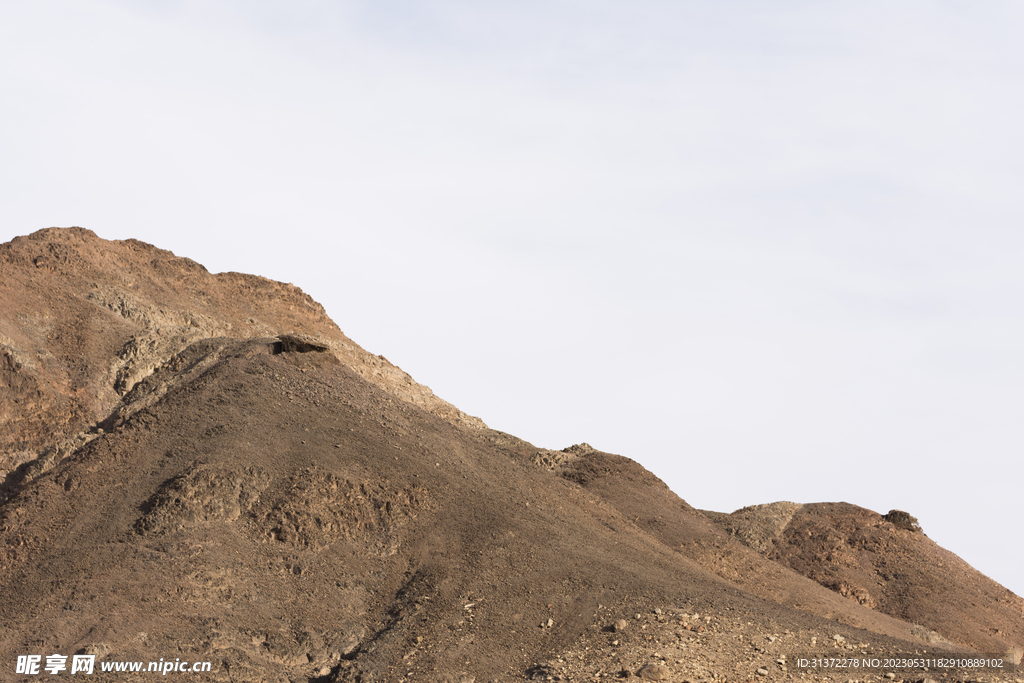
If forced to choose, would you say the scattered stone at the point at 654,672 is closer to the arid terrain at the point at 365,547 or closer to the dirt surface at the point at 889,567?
the arid terrain at the point at 365,547

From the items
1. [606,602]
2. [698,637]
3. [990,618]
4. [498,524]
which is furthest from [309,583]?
[990,618]

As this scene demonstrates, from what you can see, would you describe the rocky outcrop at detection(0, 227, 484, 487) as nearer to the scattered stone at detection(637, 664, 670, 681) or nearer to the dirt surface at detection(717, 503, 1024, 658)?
the dirt surface at detection(717, 503, 1024, 658)

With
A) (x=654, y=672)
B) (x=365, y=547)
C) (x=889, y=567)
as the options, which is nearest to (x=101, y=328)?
(x=365, y=547)

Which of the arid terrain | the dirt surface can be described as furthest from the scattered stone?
the dirt surface

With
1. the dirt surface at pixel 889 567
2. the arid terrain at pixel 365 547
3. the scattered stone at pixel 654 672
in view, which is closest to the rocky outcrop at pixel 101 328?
the arid terrain at pixel 365 547

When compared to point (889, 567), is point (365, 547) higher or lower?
lower

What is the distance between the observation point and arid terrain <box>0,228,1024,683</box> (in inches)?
791

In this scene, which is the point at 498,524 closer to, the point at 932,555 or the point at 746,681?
the point at 746,681

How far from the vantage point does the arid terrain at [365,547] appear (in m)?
20.1

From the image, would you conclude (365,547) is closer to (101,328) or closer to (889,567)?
(101,328)

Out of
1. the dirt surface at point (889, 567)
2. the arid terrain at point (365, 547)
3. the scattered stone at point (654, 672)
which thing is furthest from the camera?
the dirt surface at point (889, 567)

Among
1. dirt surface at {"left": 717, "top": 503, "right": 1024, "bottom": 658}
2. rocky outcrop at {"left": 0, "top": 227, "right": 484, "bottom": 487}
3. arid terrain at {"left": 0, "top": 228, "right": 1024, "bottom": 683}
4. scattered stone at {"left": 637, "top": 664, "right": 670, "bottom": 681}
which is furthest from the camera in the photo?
rocky outcrop at {"left": 0, "top": 227, "right": 484, "bottom": 487}

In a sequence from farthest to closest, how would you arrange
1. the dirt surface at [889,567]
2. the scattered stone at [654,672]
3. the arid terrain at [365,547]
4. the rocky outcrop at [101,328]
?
the rocky outcrop at [101,328] → the dirt surface at [889,567] → the arid terrain at [365,547] → the scattered stone at [654,672]

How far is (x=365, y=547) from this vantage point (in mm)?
23891
